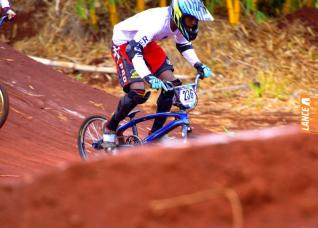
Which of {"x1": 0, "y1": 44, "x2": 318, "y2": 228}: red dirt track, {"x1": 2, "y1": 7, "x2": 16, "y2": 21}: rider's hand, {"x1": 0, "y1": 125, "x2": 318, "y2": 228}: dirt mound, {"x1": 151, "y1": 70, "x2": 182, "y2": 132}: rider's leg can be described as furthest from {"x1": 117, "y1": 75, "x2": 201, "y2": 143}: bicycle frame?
{"x1": 0, "y1": 125, "x2": 318, "y2": 228}: dirt mound

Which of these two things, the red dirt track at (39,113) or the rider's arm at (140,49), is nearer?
the rider's arm at (140,49)

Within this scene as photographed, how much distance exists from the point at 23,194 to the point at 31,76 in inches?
310

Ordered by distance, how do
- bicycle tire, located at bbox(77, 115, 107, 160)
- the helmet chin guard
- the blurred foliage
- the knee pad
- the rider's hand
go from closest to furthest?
the helmet chin guard
the knee pad
bicycle tire, located at bbox(77, 115, 107, 160)
the rider's hand
the blurred foliage

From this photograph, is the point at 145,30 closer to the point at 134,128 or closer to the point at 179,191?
the point at 134,128

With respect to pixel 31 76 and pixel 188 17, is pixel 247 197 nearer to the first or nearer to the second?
pixel 188 17

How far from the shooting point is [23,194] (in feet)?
9.30

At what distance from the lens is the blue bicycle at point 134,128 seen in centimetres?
648

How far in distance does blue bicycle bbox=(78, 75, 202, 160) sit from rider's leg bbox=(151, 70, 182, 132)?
0.30 ft

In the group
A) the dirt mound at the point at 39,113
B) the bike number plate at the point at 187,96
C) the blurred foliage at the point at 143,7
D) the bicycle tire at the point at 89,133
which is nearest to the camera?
the bike number plate at the point at 187,96

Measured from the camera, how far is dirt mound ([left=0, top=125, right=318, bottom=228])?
260 centimetres

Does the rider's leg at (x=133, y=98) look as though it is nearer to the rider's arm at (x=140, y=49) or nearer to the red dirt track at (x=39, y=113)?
the rider's arm at (x=140, y=49)

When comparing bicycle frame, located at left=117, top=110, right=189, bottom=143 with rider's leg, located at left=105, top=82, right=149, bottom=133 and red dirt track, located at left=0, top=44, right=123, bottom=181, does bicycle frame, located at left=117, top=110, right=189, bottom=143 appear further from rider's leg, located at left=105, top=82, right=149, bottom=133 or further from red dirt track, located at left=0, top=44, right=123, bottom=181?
red dirt track, located at left=0, top=44, right=123, bottom=181

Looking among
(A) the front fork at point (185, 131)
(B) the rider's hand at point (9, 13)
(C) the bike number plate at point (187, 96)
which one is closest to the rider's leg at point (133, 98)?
(C) the bike number plate at point (187, 96)

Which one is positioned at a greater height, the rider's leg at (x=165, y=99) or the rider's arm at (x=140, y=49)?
the rider's arm at (x=140, y=49)
